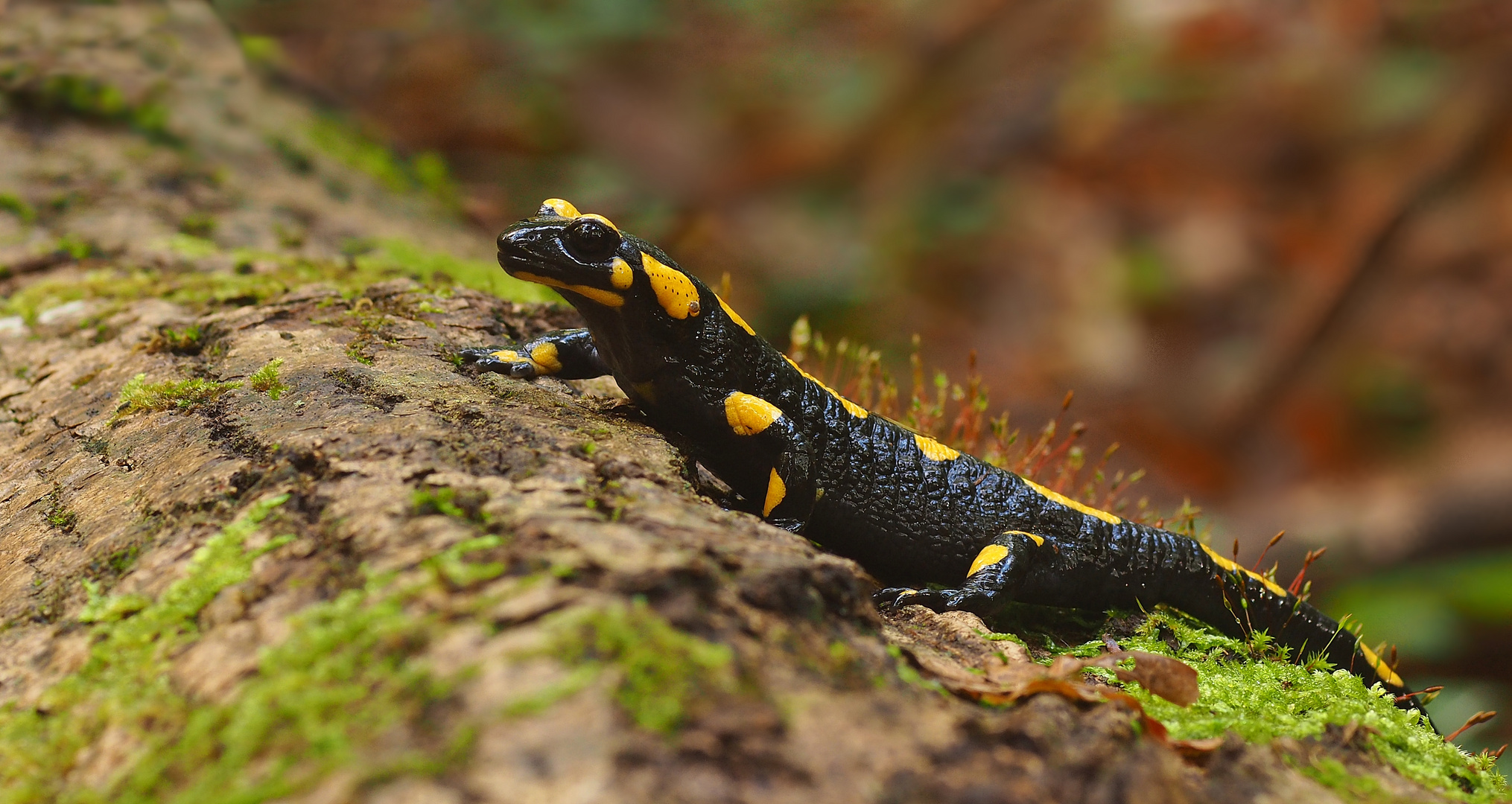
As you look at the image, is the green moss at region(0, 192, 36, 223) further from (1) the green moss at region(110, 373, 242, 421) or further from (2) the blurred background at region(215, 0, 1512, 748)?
(2) the blurred background at region(215, 0, 1512, 748)

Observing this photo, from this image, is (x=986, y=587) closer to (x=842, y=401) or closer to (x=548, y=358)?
(x=842, y=401)

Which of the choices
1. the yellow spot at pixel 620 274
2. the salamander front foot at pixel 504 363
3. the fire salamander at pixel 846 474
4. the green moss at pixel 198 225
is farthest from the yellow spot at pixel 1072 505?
the green moss at pixel 198 225

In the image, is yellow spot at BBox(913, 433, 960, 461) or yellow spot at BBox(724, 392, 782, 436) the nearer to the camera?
yellow spot at BBox(724, 392, 782, 436)

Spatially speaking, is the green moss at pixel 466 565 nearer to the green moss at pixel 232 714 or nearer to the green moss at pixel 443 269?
the green moss at pixel 232 714

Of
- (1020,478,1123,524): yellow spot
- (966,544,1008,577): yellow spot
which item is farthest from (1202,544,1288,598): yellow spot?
(966,544,1008,577): yellow spot

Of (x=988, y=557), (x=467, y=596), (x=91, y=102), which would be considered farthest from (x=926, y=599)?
(x=91, y=102)
